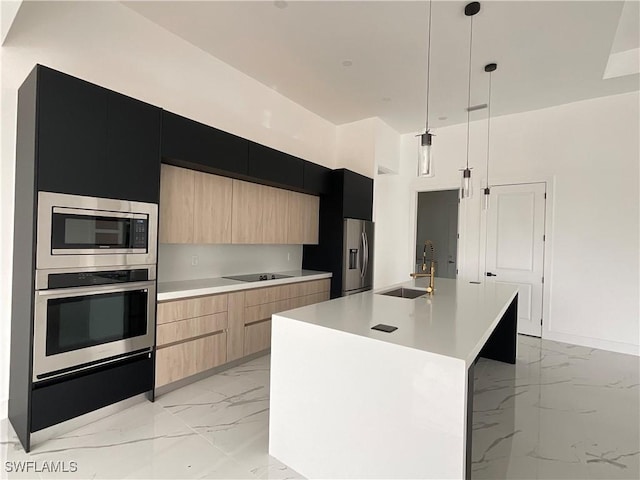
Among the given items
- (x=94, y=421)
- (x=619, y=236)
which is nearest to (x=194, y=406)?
(x=94, y=421)

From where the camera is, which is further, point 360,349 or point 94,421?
point 94,421

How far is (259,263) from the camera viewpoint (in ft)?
14.2

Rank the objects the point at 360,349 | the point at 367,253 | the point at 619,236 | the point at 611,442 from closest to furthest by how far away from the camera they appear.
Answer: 1. the point at 360,349
2. the point at 611,442
3. the point at 619,236
4. the point at 367,253

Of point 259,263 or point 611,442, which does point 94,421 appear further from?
point 611,442

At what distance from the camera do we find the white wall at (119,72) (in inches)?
89.0

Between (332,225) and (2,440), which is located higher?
(332,225)

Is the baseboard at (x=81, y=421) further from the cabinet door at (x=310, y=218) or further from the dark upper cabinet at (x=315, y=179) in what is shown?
the dark upper cabinet at (x=315, y=179)

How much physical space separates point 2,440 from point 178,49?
3.37 m

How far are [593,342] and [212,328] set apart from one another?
4.74 m

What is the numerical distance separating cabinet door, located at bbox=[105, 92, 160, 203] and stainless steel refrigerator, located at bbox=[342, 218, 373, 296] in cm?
259

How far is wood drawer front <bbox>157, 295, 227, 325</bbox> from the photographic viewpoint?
8.79 feet

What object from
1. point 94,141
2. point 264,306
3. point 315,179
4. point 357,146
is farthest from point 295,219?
point 94,141

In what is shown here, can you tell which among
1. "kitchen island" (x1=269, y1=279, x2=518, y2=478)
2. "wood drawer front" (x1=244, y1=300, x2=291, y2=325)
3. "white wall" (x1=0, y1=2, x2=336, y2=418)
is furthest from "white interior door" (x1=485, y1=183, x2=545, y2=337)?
"white wall" (x1=0, y1=2, x2=336, y2=418)

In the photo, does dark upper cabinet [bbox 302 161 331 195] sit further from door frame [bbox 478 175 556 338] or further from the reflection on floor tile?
door frame [bbox 478 175 556 338]
